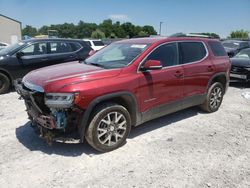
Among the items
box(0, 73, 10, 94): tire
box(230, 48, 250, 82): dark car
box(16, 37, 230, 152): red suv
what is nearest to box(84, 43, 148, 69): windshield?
box(16, 37, 230, 152): red suv

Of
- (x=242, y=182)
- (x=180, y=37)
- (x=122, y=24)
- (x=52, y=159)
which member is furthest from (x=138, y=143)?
(x=122, y=24)

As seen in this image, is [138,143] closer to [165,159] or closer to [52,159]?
[165,159]

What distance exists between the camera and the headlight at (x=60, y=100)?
3564 mm

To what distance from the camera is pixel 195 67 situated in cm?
542

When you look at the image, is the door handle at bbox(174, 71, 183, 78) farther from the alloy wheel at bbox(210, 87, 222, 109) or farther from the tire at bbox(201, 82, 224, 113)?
the alloy wheel at bbox(210, 87, 222, 109)

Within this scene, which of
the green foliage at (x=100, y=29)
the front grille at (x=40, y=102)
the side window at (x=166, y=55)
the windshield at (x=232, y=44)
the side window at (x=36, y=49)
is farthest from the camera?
the green foliage at (x=100, y=29)

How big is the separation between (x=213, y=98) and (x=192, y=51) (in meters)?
1.36

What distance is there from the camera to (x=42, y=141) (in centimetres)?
448

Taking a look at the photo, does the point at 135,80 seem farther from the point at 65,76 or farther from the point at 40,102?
the point at 40,102

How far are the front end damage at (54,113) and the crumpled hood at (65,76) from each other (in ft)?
0.39

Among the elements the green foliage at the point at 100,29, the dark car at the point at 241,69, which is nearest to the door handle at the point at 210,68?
the dark car at the point at 241,69

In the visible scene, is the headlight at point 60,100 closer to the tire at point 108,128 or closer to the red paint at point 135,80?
the red paint at point 135,80

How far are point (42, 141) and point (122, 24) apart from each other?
296 feet

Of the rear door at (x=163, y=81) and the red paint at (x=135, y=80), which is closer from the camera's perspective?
the red paint at (x=135, y=80)
